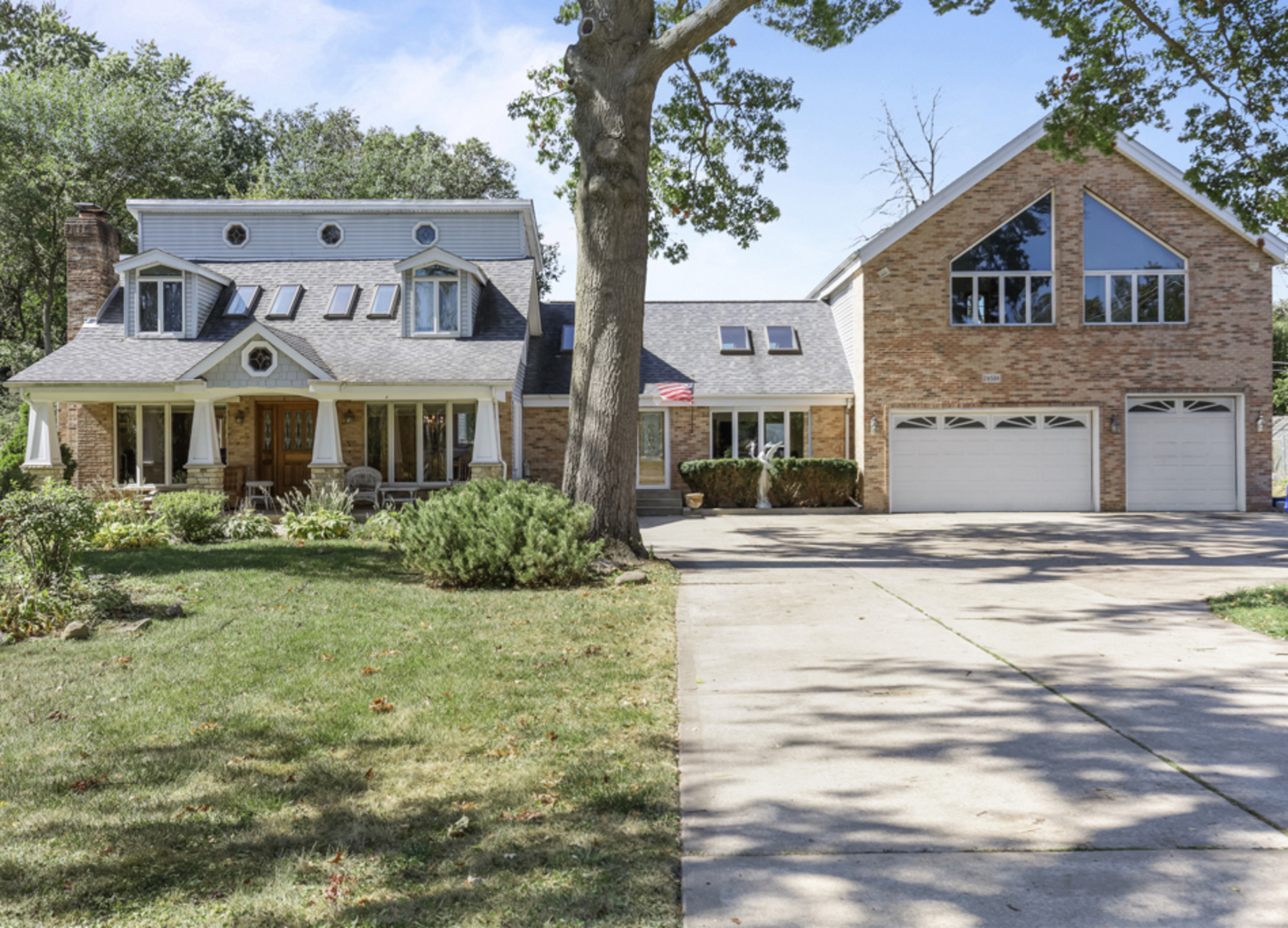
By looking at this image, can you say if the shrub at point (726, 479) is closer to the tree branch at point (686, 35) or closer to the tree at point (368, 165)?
the tree branch at point (686, 35)

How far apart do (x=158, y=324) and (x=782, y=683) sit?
1942 centimetres

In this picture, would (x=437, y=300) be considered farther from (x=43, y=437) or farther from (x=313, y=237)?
(x=43, y=437)

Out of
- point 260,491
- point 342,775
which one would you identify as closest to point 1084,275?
point 260,491

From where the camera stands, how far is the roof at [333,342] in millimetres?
17688

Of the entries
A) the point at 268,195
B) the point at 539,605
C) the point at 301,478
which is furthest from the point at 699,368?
the point at 268,195

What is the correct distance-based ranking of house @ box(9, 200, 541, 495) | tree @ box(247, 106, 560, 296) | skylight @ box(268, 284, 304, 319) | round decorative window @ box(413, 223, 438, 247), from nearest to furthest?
house @ box(9, 200, 541, 495) < skylight @ box(268, 284, 304, 319) < round decorative window @ box(413, 223, 438, 247) < tree @ box(247, 106, 560, 296)

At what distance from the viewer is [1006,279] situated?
1981 centimetres

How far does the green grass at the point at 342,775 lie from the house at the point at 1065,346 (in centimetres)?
1478

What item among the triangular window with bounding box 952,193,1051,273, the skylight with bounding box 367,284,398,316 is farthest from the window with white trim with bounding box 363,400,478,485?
the triangular window with bounding box 952,193,1051,273

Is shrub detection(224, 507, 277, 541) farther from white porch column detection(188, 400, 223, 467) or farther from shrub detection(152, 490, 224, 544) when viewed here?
white porch column detection(188, 400, 223, 467)

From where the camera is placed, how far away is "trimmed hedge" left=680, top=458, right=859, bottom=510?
20344mm

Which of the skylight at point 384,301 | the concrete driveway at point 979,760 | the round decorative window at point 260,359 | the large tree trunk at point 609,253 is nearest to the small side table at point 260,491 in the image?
the round decorative window at point 260,359

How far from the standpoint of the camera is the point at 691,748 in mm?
4148

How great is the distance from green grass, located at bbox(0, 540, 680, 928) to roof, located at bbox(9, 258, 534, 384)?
1133 cm
